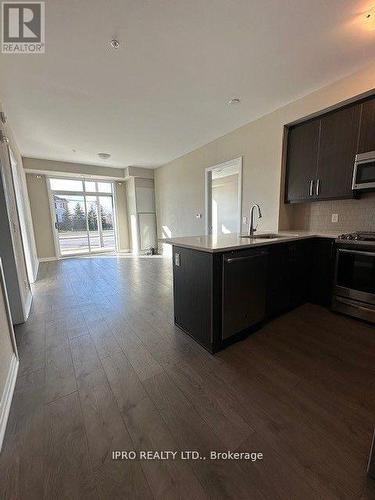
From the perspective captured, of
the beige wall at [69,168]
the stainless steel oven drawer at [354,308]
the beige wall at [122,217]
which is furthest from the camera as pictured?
the beige wall at [122,217]

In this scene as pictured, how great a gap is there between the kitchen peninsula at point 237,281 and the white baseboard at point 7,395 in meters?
1.43

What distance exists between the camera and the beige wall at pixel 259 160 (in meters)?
2.59

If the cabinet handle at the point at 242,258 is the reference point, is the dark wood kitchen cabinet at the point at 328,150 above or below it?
above

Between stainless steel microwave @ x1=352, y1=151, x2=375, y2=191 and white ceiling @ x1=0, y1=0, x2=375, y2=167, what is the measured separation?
0.96m

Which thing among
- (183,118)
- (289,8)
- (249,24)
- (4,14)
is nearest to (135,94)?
(183,118)

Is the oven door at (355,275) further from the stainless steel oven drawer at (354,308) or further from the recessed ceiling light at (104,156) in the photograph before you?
the recessed ceiling light at (104,156)

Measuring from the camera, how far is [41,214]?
19.9 feet

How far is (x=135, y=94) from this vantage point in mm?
2705

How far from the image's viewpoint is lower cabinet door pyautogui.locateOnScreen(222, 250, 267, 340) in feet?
6.12

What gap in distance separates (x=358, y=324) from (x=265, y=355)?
131 cm

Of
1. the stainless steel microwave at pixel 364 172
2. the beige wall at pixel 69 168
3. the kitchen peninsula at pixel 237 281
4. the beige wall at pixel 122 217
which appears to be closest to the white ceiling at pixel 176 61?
the stainless steel microwave at pixel 364 172

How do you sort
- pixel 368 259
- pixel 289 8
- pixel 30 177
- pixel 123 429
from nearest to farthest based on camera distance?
pixel 123 429
pixel 289 8
pixel 368 259
pixel 30 177

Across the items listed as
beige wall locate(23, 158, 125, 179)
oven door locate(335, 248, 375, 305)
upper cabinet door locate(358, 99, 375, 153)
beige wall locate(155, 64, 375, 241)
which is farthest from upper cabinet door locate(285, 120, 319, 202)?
beige wall locate(23, 158, 125, 179)

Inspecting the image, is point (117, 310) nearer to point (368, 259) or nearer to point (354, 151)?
point (368, 259)
